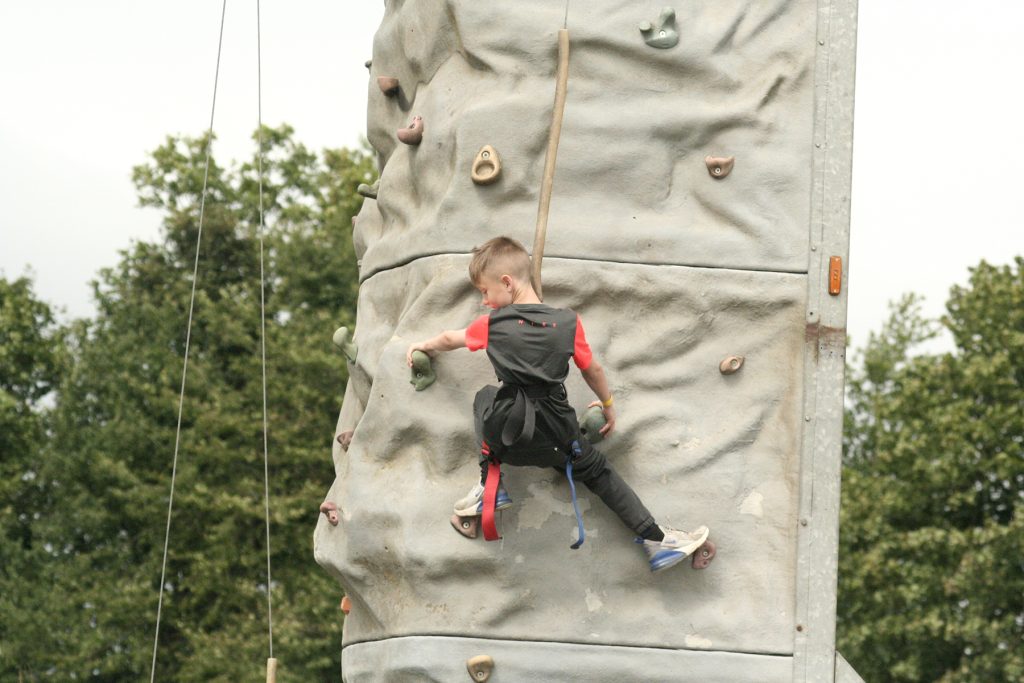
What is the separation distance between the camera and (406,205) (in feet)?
25.2

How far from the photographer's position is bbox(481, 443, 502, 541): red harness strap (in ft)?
22.0

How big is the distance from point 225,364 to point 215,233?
2545 mm

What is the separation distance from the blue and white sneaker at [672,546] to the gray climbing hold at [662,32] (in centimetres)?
205

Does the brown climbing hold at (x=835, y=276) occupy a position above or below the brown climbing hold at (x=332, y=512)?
above

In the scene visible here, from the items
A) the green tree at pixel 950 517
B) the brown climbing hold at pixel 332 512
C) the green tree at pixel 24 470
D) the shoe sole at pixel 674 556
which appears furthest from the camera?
the green tree at pixel 24 470

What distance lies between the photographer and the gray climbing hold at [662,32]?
7211mm

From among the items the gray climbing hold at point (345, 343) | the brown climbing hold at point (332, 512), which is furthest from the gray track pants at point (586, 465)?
the gray climbing hold at point (345, 343)

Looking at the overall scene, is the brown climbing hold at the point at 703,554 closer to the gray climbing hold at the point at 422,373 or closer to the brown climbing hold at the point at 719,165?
the gray climbing hold at the point at 422,373

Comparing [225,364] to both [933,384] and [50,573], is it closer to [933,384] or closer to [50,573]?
[50,573]

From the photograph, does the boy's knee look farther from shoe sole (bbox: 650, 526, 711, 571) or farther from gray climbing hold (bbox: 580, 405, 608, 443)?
shoe sole (bbox: 650, 526, 711, 571)

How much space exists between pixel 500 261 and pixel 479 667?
1629 millimetres

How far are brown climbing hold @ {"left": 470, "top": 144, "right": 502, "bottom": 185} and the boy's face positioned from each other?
71 cm

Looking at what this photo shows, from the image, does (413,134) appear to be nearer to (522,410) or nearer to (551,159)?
(551,159)

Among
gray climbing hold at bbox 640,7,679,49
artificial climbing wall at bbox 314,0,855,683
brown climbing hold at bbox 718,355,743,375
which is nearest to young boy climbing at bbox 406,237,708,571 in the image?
artificial climbing wall at bbox 314,0,855,683
